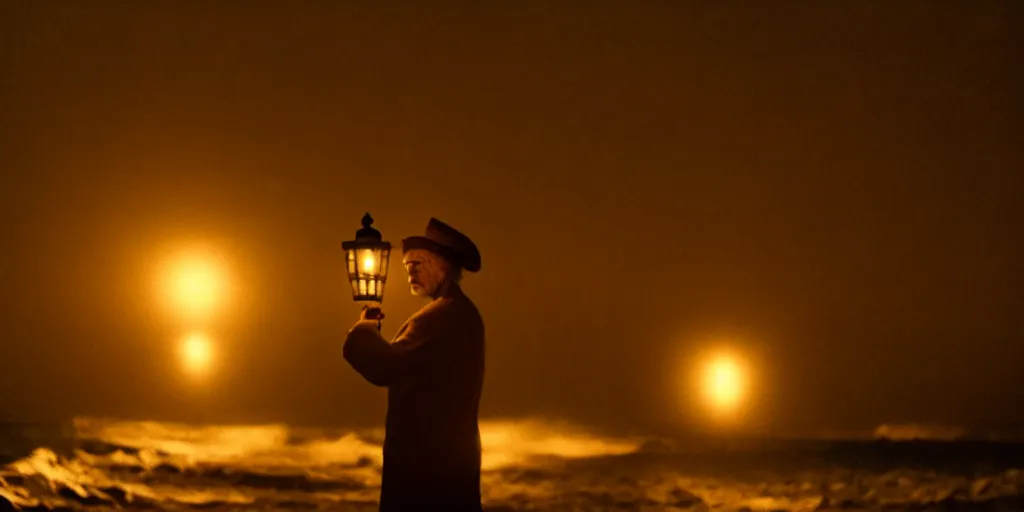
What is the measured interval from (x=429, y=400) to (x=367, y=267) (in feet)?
1.91

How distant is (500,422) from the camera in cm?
563

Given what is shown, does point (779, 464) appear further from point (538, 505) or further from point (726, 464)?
point (538, 505)

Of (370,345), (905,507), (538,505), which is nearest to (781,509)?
(905,507)

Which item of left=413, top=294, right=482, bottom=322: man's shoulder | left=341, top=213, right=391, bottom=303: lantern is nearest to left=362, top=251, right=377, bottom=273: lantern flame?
left=341, top=213, right=391, bottom=303: lantern

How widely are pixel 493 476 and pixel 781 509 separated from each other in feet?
4.52

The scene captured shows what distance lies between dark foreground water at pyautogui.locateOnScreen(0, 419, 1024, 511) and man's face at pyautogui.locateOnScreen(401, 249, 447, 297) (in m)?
1.20

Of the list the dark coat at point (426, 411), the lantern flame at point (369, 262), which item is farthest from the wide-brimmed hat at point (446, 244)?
the dark coat at point (426, 411)

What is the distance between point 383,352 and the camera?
4.32 meters

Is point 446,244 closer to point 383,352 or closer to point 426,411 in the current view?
point 383,352

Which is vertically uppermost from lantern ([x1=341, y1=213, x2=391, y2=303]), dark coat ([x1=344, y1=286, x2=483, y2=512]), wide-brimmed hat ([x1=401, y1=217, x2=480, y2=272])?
wide-brimmed hat ([x1=401, y1=217, x2=480, y2=272])

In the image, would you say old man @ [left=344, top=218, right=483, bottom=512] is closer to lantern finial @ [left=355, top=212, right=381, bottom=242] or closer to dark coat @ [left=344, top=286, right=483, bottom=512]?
dark coat @ [left=344, top=286, right=483, bottom=512]

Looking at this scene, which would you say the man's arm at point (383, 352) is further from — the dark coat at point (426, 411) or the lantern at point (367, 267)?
the lantern at point (367, 267)

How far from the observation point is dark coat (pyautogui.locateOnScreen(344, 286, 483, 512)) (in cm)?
435

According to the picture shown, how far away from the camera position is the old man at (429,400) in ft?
14.3
